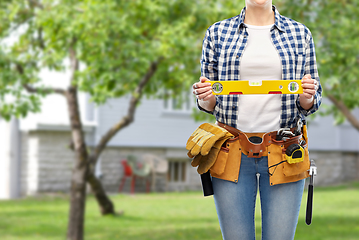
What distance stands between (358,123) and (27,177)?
10276 mm

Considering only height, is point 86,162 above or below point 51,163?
above

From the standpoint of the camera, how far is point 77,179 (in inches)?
331

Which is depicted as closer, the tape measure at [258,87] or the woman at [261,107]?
the tape measure at [258,87]

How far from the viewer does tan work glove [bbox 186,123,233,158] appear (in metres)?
2.71

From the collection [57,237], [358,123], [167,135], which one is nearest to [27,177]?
[167,135]

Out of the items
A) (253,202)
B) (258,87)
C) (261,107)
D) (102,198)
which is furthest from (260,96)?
(102,198)

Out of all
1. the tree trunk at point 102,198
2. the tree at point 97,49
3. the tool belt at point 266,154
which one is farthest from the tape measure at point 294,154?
the tree trunk at point 102,198

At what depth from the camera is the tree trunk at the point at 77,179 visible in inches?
329

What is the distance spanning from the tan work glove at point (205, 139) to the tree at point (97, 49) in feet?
14.9

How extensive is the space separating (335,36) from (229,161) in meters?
6.31

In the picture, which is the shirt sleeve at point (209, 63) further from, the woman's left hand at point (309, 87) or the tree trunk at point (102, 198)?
the tree trunk at point (102, 198)

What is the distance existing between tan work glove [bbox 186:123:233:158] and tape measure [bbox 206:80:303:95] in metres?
0.25

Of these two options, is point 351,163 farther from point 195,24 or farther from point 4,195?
point 195,24

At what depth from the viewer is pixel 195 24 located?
328 inches
